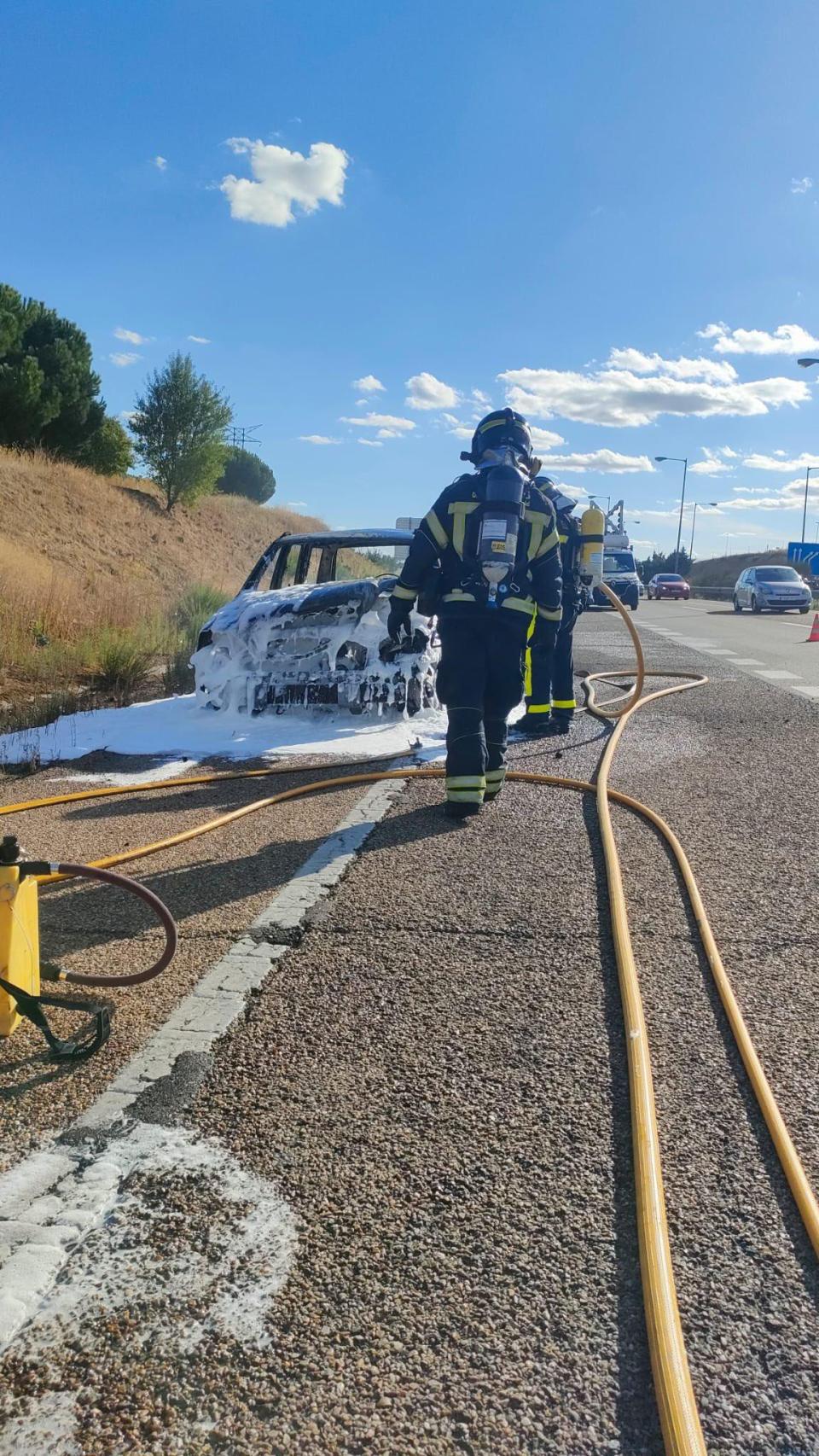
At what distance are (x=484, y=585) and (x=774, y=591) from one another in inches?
1015

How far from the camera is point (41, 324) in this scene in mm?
31422

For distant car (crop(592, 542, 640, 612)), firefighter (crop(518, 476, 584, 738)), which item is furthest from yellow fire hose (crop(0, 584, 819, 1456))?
distant car (crop(592, 542, 640, 612))

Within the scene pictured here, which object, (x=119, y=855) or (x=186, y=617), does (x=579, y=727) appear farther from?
(x=186, y=617)

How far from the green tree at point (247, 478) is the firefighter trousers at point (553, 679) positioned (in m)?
51.6

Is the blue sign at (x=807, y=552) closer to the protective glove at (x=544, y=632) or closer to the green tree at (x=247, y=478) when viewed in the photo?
the green tree at (x=247, y=478)

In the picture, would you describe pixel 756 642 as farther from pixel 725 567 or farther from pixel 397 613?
pixel 725 567

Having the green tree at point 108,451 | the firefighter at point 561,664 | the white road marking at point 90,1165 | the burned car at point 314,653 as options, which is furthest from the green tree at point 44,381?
the white road marking at point 90,1165

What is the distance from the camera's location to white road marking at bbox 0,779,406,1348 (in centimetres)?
170

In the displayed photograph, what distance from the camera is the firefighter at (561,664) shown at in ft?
23.3

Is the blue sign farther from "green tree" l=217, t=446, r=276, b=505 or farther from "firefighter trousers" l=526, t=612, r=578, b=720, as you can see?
"firefighter trousers" l=526, t=612, r=578, b=720

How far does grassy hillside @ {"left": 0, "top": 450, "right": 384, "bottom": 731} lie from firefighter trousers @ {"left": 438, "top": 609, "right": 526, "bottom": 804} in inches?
175

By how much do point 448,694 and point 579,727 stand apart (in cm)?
308

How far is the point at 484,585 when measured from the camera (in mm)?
4852

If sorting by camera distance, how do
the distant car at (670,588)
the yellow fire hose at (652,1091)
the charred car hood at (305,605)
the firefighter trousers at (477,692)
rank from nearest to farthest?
1. the yellow fire hose at (652,1091)
2. the firefighter trousers at (477,692)
3. the charred car hood at (305,605)
4. the distant car at (670,588)
